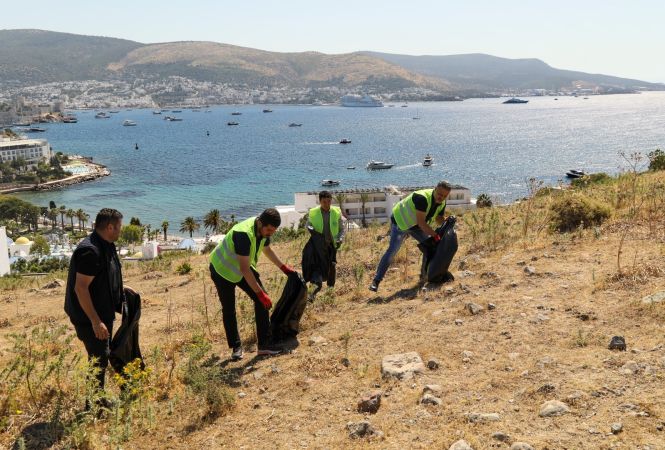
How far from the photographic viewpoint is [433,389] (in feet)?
14.2

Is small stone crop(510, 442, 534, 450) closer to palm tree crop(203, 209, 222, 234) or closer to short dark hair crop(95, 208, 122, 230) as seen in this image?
short dark hair crop(95, 208, 122, 230)

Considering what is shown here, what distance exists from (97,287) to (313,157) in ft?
312

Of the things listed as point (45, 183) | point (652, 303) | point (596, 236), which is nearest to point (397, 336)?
point (652, 303)

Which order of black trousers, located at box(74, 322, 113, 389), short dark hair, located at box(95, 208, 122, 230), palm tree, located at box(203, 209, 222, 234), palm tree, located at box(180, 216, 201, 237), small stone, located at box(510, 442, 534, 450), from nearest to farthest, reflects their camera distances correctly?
small stone, located at box(510, 442, 534, 450) < short dark hair, located at box(95, 208, 122, 230) < black trousers, located at box(74, 322, 113, 389) < palm tree, located at box(203, 209, 222, 234) < palm tree, located at box(180, 216, 201, 237)

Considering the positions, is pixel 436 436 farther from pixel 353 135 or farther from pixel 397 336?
pixel 353 135

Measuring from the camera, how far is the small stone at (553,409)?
3807 mm

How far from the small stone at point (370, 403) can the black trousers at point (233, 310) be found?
5.48 feet

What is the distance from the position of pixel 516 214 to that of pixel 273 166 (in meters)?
79.8

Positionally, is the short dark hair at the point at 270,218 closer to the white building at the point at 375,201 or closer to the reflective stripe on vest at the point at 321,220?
the reflective stripe on vest at the point at 321,220

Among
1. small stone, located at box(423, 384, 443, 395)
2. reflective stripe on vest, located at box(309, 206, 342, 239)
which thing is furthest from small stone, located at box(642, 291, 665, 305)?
reflective stripe on vest, located at box(309, 206, 342, 239)

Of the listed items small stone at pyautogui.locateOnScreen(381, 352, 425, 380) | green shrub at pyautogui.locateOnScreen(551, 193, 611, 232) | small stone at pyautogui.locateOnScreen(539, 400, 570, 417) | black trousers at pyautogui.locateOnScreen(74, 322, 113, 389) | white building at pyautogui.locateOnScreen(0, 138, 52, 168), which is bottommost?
white building at pyautogui.locateOnScreen(0, 138, 52, 168)

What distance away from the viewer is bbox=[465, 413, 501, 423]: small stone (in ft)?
12.6

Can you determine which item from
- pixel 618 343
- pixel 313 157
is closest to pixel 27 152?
pixel 313 157

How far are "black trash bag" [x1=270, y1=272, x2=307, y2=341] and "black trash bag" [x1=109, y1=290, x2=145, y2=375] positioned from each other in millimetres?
1496
